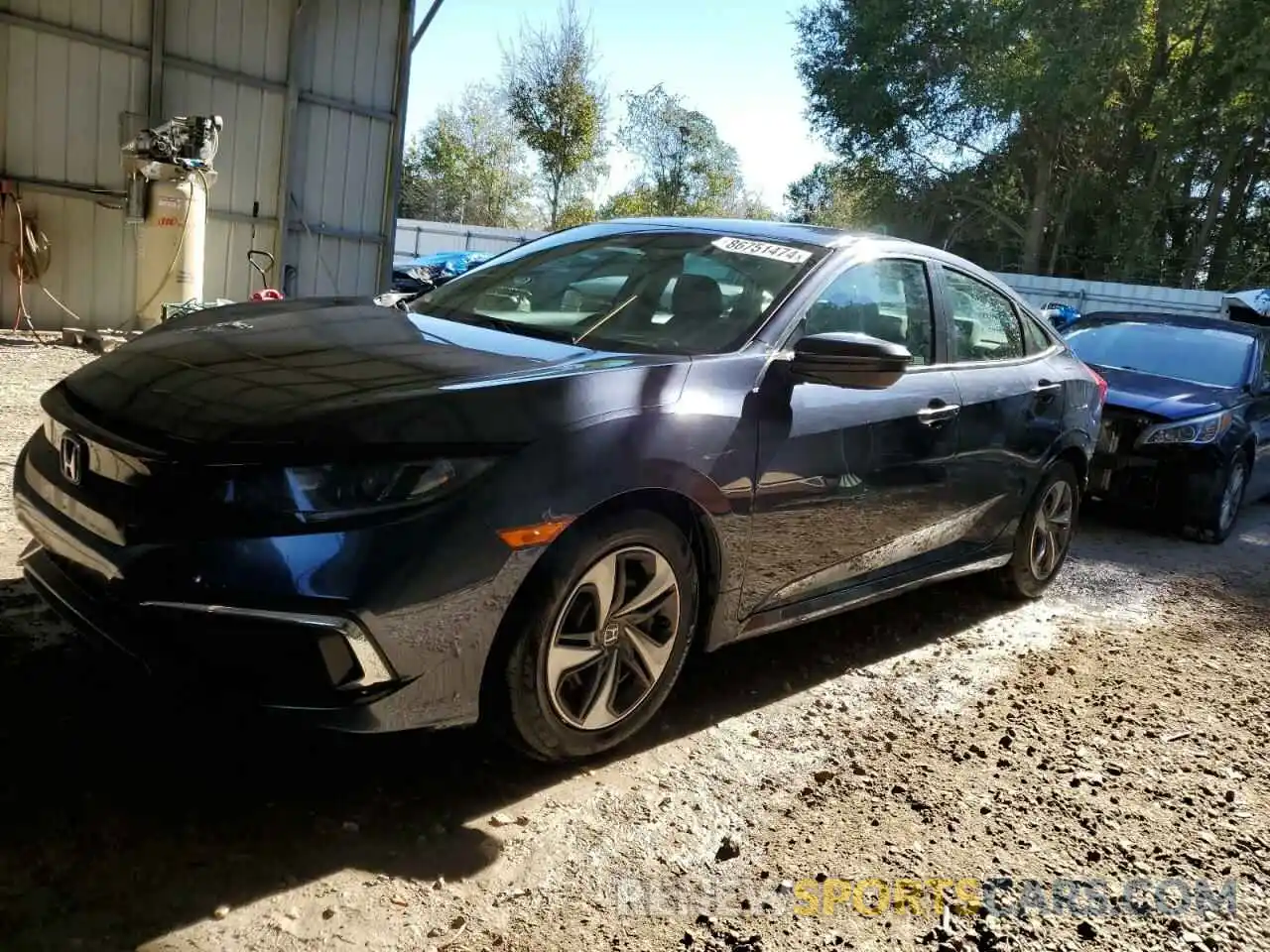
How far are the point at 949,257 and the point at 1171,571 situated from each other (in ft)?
9.22

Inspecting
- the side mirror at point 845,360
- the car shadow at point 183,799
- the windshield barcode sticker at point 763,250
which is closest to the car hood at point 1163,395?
the windshield barcode sticker at point 763,250

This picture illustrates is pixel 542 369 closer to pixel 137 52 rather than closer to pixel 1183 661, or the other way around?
pixel 1183 661

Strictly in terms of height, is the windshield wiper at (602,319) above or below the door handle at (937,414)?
above

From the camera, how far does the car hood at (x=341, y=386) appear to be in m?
2.39

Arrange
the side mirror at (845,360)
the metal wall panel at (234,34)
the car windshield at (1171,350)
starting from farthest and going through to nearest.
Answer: the metal wall panel at (234,34) → the car windshield at (1171,350) → the side mirror at (845,360)

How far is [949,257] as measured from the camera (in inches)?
174

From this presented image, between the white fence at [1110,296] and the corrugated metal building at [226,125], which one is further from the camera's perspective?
the white fence at [1110,296]

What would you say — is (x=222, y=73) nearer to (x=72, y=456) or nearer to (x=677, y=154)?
(x=72, y=456)

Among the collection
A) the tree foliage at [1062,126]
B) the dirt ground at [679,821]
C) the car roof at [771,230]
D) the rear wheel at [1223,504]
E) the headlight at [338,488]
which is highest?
the tree foliage at [1062,126]

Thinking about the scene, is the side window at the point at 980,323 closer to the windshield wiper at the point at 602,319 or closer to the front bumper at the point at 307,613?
the windshield wiper at the point at 602,319

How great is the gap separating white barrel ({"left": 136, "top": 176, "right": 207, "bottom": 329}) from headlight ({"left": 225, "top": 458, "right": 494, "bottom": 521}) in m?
8.65

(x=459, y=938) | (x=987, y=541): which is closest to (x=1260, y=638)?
(x=987, y=541)

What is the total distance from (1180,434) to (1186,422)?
8 centimetres

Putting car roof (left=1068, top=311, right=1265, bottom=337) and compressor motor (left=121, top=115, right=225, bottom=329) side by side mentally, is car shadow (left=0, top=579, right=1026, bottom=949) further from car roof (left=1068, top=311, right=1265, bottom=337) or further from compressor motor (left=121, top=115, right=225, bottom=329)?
compressor motor (left=121, top=115, right=225, bottom=329)
